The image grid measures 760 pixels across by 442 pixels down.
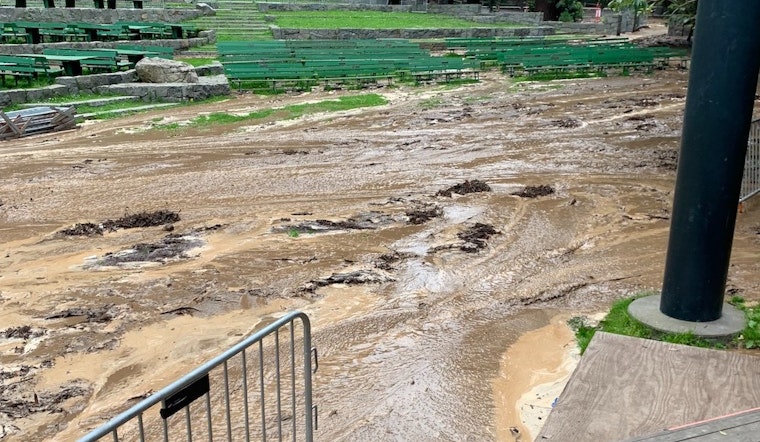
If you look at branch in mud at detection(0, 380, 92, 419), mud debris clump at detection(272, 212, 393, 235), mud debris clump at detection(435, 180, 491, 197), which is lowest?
branch in mud at detection(0, 380, 92, 419)

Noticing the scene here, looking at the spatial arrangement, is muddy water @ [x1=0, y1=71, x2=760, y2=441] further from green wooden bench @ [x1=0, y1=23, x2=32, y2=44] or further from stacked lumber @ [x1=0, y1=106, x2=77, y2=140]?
green wooden bench @ [x1=0, y1=23, x2=32, y2=44]

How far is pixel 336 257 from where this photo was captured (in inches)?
313

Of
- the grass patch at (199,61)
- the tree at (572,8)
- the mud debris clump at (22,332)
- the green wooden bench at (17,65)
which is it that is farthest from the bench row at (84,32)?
the tree at (572,8)

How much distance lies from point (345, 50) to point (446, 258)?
19.2 metres

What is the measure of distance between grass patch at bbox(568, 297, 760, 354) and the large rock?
15444mm

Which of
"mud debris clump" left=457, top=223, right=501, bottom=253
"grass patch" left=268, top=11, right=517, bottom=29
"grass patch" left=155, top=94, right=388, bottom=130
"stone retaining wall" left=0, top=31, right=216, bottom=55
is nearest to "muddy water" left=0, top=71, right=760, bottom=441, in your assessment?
"mud debris clump" left=457, top=223, right=501, bottom=253

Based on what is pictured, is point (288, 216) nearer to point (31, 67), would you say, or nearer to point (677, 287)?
point (677, 287)

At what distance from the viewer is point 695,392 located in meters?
4.00

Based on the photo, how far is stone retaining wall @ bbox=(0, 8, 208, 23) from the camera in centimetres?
2583

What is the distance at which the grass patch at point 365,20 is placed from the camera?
3400 centimetres

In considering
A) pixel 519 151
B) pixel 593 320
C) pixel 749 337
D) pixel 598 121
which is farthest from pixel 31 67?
pixel 749 337

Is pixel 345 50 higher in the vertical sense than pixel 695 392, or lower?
higher

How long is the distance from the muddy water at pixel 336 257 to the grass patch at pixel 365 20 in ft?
67.2

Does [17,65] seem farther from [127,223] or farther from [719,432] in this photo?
[719,432]
